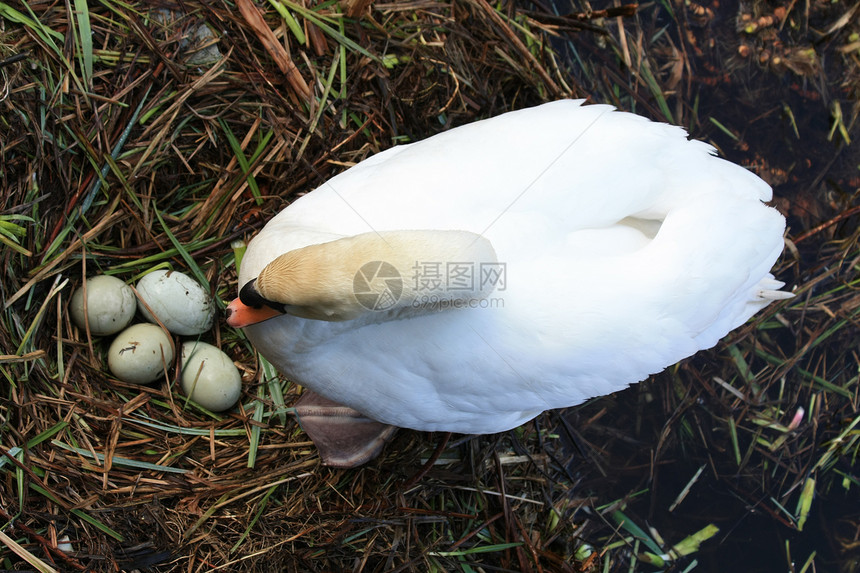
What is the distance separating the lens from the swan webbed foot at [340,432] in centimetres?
285

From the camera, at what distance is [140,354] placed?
274 centimetres

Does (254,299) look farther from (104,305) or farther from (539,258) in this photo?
(104,305)

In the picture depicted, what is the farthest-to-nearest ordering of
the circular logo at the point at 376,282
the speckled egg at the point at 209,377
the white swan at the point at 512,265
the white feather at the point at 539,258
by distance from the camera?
the speckled egg at the point at 209,377
the white feather at the point at 539,258
the white swan at the point at 512,265
the circular logo at the point at 376,282

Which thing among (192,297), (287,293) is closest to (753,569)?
(287,293)

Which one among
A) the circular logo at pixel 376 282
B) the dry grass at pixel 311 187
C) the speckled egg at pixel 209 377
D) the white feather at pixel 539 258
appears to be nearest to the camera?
the circular logo at pixel 376 282

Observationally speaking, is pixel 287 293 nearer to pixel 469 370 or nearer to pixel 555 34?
pixel 469 370

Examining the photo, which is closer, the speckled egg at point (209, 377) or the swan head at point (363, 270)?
the swan head at point (363, 270)

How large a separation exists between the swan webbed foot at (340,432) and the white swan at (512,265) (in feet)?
1.68

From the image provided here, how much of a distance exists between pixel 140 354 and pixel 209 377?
0.29m

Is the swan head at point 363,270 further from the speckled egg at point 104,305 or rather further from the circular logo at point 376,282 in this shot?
the speckled egg at point 104,305

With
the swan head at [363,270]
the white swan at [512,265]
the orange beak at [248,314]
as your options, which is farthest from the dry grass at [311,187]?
the swan head at [363,270]

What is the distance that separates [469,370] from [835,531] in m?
2.30
